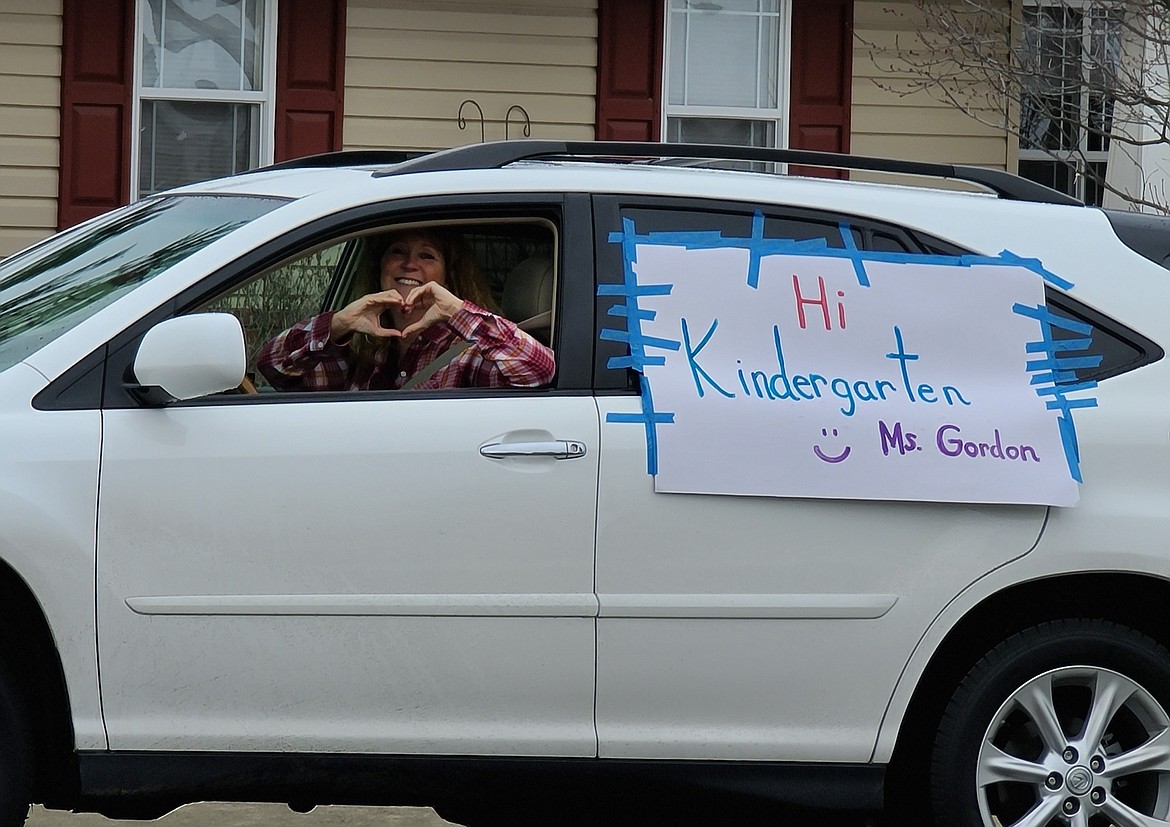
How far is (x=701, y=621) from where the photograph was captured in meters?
3.92

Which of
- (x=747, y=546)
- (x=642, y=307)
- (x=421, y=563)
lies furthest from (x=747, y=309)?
(x=421, y=563)

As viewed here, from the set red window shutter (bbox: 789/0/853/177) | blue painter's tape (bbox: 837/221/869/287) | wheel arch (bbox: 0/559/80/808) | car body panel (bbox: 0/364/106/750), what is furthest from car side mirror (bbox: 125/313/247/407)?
red window shutter (bbox: 789/0/853/177)

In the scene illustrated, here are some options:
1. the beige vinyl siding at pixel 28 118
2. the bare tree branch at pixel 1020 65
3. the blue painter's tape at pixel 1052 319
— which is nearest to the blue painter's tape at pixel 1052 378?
the blue painter's tape at pixel 1052 319

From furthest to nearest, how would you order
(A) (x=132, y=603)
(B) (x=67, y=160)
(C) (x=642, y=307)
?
1. (B) (x=67, y=160)
2. (C) (x=642, y=307)
3. (A) (x=132, y=603)

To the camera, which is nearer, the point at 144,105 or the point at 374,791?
the point at 374,791

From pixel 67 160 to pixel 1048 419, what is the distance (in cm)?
785

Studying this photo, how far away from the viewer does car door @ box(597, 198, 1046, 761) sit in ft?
12.8

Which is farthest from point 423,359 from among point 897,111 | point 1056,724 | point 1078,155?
point 1078,155

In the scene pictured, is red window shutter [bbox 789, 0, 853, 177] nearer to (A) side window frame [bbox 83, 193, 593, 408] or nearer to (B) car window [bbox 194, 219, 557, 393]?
(B) car window [bbox 194, 219, 557, 393]

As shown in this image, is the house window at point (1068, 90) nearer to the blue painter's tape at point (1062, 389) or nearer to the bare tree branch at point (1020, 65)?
the bare tree branch at point (1020, 65)

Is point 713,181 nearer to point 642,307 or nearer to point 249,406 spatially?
point 642,307

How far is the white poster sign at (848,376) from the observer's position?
395 cm

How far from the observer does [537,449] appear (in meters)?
3.86

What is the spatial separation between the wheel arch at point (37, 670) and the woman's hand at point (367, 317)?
37.2 inches
